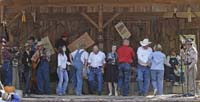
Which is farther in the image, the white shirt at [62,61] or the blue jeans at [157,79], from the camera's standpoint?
the white shirt at [62,61]

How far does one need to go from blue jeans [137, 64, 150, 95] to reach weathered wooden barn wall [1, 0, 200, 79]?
9.86ft

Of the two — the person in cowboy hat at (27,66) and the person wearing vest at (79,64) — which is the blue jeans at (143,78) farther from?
the person in cowboy hat at (27,66)

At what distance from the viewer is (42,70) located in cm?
1973

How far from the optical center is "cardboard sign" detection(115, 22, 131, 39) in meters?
22.2

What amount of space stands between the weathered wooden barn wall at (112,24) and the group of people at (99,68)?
2415 mm

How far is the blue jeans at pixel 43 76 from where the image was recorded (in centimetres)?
1972

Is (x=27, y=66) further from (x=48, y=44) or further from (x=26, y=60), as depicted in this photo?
(x=48, y=44)

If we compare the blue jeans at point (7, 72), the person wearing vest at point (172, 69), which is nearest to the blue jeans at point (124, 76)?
the person wearing vest at point (172, 69)

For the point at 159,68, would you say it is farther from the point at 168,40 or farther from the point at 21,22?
the point at 21,22

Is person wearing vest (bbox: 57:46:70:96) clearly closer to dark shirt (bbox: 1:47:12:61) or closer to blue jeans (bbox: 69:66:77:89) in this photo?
blue jeans (bbox: 69:66:77:89)

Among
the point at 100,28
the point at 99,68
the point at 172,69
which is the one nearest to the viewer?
the point at 99,68

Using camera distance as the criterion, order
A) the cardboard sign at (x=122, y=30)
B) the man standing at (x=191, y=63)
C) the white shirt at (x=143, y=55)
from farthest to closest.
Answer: the cardboard sign at (x=122, y=30) < the white shirt at (x=143, y=55) < the man standing at (x=191, y=63)

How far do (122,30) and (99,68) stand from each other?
3.13m

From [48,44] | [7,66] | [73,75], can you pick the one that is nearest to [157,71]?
[73,75]
